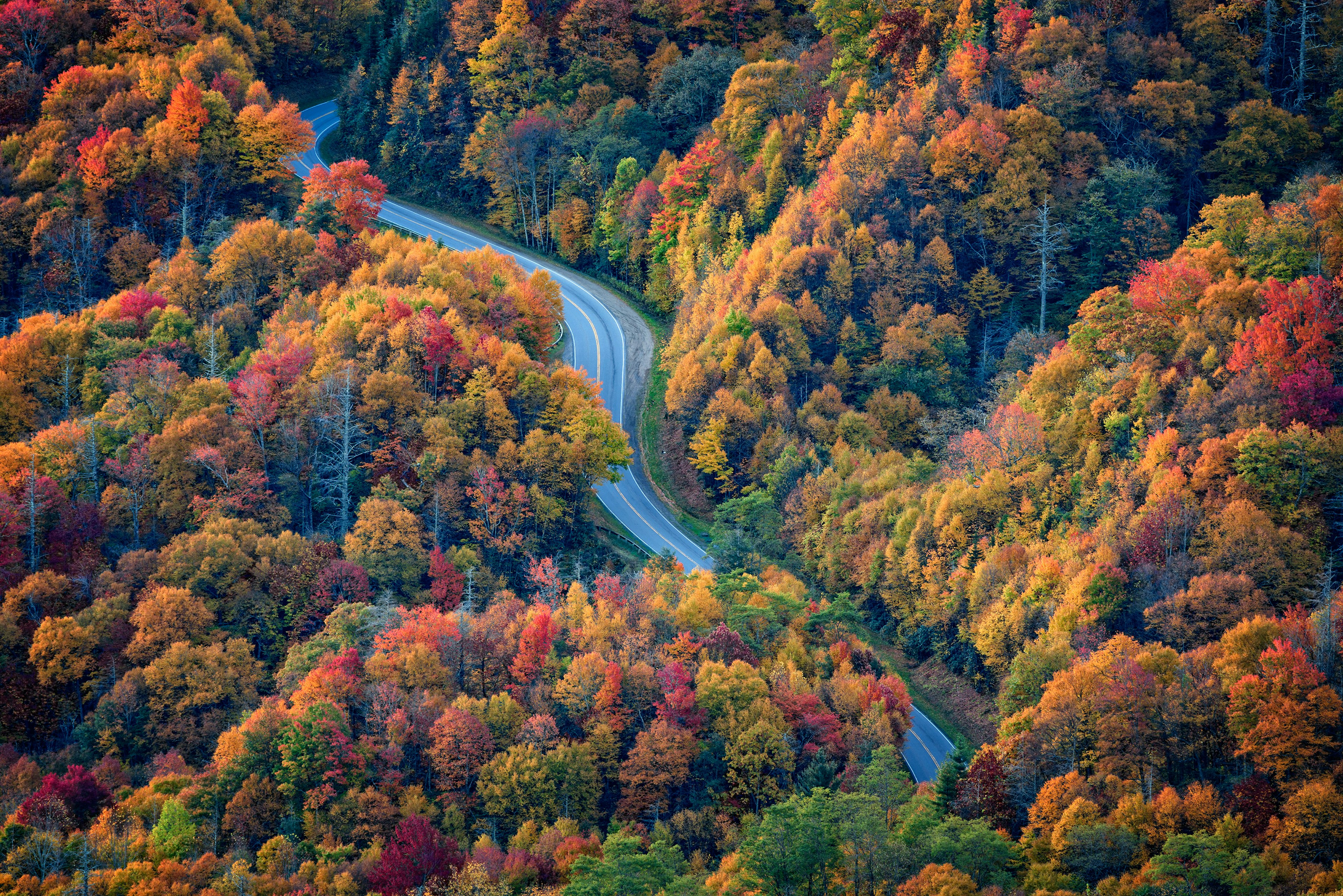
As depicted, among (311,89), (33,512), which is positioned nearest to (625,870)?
(33,512)

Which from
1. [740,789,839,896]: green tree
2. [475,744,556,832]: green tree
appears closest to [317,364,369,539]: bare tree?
[475,744,556,832]: green tree

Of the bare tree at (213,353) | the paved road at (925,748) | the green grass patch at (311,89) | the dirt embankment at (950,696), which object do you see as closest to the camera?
the paved road at (925,748)

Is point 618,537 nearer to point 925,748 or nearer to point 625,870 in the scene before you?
point 925,748

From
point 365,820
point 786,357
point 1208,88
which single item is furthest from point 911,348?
point 365,820

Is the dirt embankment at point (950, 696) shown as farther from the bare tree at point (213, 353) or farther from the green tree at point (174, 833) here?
the bare tree at point (213, 353)

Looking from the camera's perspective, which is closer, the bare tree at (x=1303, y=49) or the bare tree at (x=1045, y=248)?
the bare tree at (x=1045, y=248)

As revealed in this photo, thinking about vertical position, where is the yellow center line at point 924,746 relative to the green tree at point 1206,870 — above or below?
below

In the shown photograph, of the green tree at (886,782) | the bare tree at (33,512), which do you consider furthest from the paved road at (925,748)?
the bare tree at (33,512)
